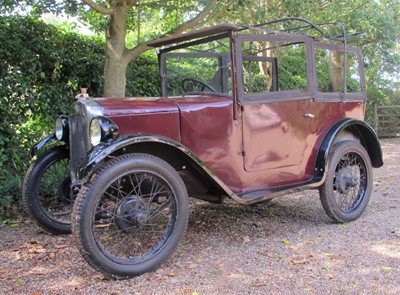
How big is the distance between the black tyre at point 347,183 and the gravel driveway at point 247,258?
15cm

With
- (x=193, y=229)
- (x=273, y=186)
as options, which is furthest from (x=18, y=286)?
(x=273, y=186)

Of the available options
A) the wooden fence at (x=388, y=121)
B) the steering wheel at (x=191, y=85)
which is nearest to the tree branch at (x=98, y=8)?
the steering wheel at (x=191, y=85)

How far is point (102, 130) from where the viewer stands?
323 centimetres

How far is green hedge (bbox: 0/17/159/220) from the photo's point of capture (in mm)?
5591

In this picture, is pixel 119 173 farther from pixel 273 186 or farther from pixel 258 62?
pixel 258 62

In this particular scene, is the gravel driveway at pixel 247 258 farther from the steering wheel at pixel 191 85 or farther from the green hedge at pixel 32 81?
the steering wheel at pixel 191 85

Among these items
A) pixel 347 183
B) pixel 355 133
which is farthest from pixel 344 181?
pixel 355 133

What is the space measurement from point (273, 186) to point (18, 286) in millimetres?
2340

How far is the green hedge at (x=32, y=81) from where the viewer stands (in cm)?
559

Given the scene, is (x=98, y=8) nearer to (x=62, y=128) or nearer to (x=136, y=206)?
(x=62, y=128)

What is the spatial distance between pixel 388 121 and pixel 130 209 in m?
12.5

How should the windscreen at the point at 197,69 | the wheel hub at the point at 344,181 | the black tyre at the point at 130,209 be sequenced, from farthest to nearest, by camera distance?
the wheel hub at the point at 344,181
the windscreen at the point at 197,69
the black tyre at the point at 130,209

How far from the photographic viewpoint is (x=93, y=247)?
2959 millimetres

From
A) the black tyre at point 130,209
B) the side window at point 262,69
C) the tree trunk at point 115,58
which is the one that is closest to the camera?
the black tyre at point 130,209
